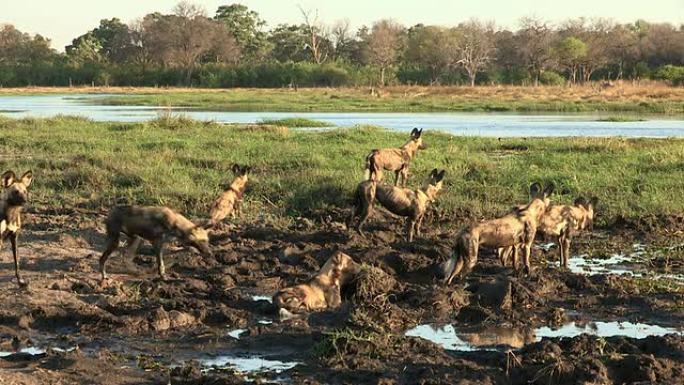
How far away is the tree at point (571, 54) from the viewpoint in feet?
219

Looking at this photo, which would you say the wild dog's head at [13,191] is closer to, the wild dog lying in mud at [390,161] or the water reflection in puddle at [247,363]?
the water reflection in puddle at [247,363]

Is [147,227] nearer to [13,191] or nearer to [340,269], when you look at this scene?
[13,191]

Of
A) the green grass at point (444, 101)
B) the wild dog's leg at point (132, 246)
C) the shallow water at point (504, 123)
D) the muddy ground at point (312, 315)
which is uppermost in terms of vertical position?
the wild dog's leg at point (132, 246)

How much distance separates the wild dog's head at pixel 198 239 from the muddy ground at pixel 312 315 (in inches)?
11.9

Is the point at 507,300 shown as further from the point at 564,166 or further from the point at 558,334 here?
the point at 564,166

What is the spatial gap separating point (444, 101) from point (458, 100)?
1.43 meters

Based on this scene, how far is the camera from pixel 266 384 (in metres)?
6.42

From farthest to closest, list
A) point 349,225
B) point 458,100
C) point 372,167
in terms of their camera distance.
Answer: point 458,100, point 372,167, point 349,225

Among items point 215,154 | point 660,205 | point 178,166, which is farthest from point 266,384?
point 215,154

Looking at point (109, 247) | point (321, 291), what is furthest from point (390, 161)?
point (321, 291)

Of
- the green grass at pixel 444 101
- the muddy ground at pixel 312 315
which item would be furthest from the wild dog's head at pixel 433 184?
the green grass at pixel 444 101

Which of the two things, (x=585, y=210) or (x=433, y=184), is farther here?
(x=433, y=184)

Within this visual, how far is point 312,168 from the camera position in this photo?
17.0m

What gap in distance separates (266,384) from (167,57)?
78226 millimetres
